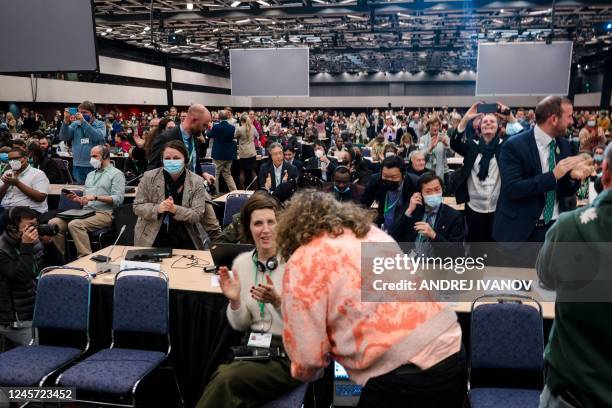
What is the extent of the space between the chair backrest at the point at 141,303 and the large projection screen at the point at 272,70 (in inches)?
272

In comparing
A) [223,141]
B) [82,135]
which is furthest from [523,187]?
[82,135]

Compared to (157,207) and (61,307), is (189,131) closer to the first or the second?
(157,207)

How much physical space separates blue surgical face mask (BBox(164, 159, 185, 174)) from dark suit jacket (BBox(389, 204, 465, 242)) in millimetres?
1856

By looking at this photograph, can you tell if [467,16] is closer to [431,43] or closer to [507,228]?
[431,43]

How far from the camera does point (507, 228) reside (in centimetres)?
300

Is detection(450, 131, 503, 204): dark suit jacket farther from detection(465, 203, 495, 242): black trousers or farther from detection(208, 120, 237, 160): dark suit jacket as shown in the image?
detection(208, 120, 237, 160): dark suit jacket

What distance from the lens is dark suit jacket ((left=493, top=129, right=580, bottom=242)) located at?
9.39 feet

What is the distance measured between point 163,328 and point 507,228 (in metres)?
2.32

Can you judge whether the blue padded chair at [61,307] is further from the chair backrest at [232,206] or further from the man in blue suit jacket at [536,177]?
the man in blue suit jacket at [536,177]

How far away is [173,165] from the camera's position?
3764mm

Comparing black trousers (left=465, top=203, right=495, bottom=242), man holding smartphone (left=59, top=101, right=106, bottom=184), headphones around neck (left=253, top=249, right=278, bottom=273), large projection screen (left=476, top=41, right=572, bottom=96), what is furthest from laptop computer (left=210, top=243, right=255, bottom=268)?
large projection screen (left=476, top=41, right=572, bottom=96)

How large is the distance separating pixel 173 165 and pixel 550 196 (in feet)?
9.25

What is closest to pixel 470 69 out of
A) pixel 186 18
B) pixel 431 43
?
pixel 431 43

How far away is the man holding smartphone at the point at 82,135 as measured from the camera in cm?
674
